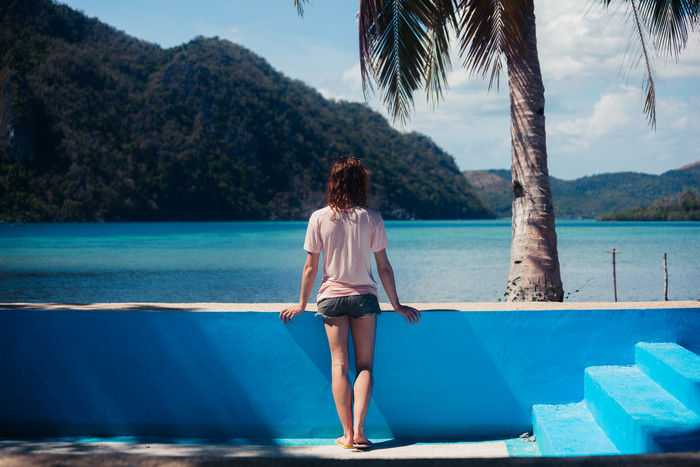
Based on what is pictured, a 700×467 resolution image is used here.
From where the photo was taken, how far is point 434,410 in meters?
4.20

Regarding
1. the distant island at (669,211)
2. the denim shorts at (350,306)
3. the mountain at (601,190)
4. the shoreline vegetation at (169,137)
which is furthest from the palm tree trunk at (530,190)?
the mountain at (601,190)

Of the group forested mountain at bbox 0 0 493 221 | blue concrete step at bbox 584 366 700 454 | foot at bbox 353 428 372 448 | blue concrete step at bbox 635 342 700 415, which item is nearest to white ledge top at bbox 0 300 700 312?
blue concrete step at bbox 635 342 700 415

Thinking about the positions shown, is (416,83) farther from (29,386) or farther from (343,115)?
(343,115)

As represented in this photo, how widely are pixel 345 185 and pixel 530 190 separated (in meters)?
3.84

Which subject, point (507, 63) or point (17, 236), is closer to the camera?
point (507, 63)

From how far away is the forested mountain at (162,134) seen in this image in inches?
3415

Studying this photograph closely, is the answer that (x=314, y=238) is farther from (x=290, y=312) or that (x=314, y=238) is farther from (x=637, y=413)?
(x=637, y=413)

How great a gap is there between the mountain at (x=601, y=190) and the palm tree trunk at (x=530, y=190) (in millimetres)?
133829

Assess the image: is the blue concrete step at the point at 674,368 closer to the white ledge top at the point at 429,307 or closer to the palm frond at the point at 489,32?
the white ledge top at the point at 429,307

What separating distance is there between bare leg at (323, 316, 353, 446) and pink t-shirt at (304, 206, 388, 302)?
0.67 ft

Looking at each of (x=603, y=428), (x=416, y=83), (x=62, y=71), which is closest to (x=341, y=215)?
(x=603, y=428)

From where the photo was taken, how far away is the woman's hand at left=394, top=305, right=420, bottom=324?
3.95 m

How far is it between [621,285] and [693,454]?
99.3ft

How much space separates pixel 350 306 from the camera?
11.7 feet
